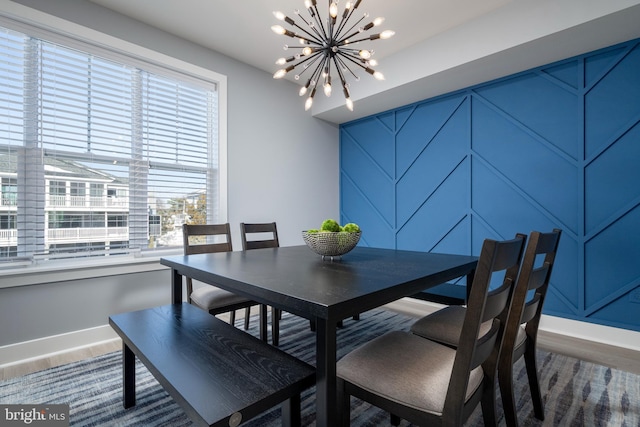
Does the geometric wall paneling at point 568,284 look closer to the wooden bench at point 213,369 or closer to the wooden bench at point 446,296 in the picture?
the wooden bench at point 446,296

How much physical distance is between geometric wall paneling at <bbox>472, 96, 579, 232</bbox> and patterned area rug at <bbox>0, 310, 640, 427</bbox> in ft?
4.17

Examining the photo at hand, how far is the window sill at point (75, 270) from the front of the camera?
2.08 m

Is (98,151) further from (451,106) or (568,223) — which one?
(568,223)

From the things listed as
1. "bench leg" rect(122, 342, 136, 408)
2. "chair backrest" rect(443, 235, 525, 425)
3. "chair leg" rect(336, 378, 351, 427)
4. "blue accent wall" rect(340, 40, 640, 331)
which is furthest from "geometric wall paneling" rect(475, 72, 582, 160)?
"bench leg" rect(122, 342, 136, 408)

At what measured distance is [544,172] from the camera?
2.75 metres

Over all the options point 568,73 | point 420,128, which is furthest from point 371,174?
point 568,73

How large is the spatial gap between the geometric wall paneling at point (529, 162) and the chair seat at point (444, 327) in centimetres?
182

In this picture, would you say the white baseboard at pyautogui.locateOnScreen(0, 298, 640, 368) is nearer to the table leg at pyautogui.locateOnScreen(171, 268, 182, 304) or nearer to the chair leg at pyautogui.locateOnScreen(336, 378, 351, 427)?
the table leg at pyautogui.locateOnScreen(171, 268, 182, 304)

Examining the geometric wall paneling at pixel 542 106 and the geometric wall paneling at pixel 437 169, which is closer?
the geometric wall paneling at pixel 542 106

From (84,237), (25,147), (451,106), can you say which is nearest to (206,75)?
(25,147)

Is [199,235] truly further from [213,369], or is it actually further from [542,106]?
[542,106]

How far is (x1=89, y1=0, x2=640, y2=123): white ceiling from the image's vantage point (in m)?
2.21

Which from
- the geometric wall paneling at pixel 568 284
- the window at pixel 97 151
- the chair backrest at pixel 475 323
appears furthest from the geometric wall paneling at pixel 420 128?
the chair backrest at pixel 475 323

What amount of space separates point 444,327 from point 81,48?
3.23 metres
